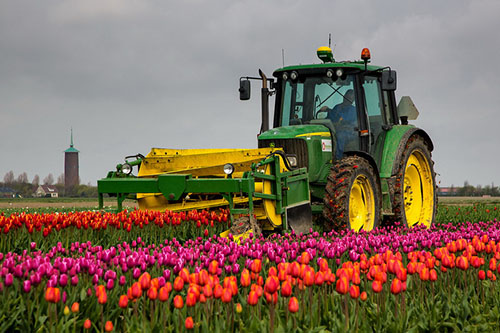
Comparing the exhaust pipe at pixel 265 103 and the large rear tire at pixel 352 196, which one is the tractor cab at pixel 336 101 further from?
the large rear tire at pixel 352 196

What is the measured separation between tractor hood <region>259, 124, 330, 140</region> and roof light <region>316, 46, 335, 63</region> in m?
1.63

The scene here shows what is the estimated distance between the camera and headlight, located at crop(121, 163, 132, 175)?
11.4 meters

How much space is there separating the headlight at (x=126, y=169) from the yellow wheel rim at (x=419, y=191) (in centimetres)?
570

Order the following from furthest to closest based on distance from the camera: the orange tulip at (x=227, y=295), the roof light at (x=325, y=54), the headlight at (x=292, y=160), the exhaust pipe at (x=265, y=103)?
1. the roof light at (x=325, y=54)
2. the exhaust pipe at (x=265, y=103)
3. the headlight at (x=292, y=160)
4. the orange tulip at (x=227, y=295)

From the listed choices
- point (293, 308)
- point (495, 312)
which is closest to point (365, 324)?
point (293, 308)

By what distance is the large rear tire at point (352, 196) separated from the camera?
10.1 metres

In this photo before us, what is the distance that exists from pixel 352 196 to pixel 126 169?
3.94 metres

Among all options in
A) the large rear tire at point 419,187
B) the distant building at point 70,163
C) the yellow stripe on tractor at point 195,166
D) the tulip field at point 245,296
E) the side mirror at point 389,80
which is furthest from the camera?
the distant building at point 70,163

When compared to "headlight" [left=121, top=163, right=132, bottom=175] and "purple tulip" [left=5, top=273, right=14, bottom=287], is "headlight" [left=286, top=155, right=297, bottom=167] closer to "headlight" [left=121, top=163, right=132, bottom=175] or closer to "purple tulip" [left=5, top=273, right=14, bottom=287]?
"headlight" [left=121, top=163, right=132, bottom=175]

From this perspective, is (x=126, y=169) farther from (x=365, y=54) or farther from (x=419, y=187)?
(x=419, y=187)

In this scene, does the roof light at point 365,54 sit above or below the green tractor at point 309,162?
above

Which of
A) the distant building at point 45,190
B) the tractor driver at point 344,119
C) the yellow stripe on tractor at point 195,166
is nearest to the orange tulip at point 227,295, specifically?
the yellow stripe on tractor at point 195,166

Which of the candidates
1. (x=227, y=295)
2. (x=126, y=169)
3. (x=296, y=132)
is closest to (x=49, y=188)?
(x=126, y=169)

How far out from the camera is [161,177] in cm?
997
